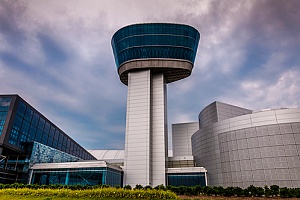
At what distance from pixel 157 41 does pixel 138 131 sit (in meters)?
24.3

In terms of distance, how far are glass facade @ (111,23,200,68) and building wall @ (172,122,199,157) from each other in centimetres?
2881

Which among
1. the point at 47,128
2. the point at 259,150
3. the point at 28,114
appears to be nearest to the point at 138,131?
the point at 259,150

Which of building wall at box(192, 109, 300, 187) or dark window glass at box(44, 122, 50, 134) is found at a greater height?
dark window glass at box(44, 122, 50, 134)

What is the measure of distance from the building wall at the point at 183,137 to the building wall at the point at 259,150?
101 feet

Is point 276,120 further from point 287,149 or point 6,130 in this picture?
point 6,130

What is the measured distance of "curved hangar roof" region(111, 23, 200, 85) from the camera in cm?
6019

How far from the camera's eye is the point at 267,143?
134 ft

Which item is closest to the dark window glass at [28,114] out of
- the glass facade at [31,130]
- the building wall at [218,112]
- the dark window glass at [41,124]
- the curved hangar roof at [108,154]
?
the glass facade at [31,130]

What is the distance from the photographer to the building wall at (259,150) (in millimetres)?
38781

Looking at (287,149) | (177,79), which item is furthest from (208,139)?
(177,79)

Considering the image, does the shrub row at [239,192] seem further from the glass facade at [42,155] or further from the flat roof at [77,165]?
the glass facade at [42,155]

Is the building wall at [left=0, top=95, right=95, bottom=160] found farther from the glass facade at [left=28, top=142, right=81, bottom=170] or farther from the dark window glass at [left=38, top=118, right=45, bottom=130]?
the glass facade at [left=28, top=142, right=81, bottom=170]

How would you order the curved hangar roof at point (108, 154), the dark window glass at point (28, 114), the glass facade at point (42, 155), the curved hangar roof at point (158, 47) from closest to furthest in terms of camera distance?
the glass facade at point (42, 155) < the dark window glass at point (28, 114) < the curved hangar roof at point (158, 47) < the curved hangar roof at point (108, 154)

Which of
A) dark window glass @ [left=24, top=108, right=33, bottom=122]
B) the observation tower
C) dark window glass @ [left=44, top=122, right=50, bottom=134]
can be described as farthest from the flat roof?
dark window glass @ [left=44, top=122, right=50, bottom=134]
